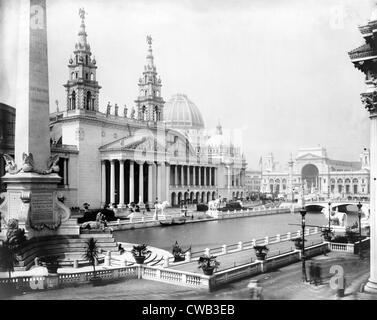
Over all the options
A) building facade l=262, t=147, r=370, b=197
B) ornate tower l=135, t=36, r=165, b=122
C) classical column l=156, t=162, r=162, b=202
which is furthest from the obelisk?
building facade l=262, t=147, r=370, b=197

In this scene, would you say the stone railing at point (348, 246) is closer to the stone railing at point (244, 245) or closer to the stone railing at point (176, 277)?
the stone railing at point (244, 245)

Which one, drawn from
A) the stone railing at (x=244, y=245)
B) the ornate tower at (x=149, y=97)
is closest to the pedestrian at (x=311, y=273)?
the stone railing at (x=244, y=245)

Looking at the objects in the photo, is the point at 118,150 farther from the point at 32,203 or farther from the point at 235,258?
the point at 235,258

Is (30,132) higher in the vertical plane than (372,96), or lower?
higher

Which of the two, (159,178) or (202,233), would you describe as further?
(159,178)

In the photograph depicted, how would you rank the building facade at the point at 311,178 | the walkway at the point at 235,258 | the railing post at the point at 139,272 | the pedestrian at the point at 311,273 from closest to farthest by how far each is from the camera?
1. the pedestrian at the point at 311,273
2. the railing post at the point at 139,272
3. the walkway at the point at 235,258
4. the building facade at the point at 311,178

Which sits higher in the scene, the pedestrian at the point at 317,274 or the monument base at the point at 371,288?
the monument base at the point at 371,288

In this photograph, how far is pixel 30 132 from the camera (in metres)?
19.6

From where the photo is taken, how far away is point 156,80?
6206cm

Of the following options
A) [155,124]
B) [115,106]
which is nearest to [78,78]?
[115,106]

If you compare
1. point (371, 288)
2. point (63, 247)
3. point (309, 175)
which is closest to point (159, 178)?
point (63, 247)

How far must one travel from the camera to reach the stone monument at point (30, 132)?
19.2 meters

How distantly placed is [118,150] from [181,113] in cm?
3099

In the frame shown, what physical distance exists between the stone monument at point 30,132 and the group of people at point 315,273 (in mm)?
11001
